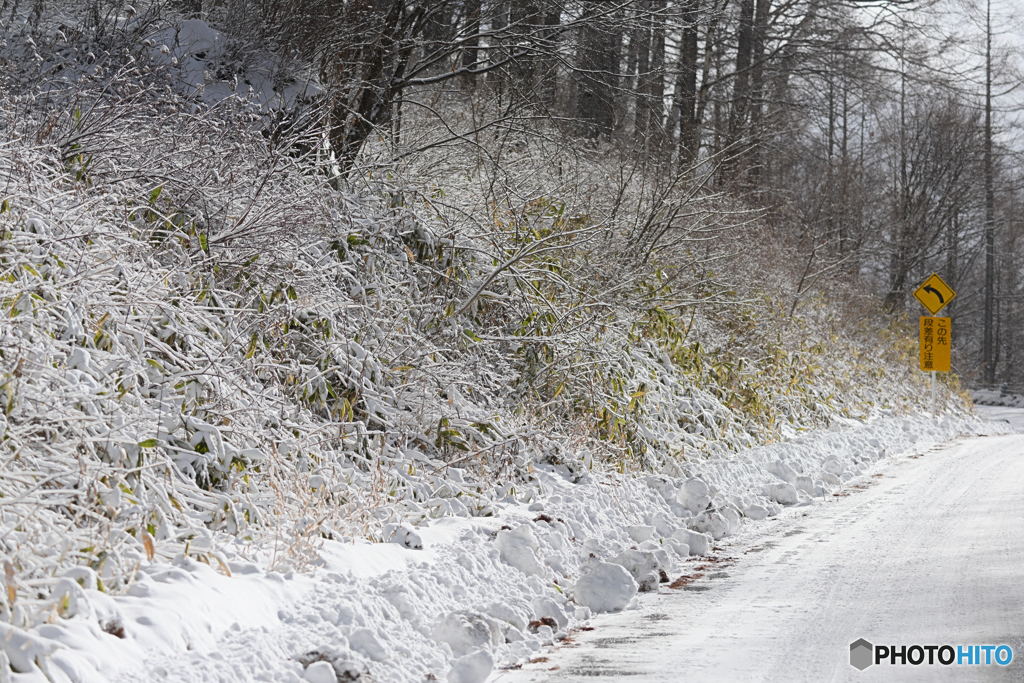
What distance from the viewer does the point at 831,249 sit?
24.0 m

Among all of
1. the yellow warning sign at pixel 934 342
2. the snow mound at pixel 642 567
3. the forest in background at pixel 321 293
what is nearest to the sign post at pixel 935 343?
the yellow warning sign at pixel 934 342

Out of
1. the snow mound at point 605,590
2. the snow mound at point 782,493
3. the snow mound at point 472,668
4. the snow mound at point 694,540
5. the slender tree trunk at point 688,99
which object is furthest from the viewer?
the slender tree trunk at point 688,99

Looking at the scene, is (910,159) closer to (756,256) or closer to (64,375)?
(756,256)

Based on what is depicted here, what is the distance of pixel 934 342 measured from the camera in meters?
20.1

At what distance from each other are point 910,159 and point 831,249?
1041 cm

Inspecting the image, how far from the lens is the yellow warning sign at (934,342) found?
65.6ft

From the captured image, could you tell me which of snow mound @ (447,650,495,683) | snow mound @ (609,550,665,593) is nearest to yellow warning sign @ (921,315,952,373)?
snow mound @ (609,550,665,593)

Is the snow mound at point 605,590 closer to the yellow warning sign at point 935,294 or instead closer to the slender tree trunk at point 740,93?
the slender tree trunk at point 740,93

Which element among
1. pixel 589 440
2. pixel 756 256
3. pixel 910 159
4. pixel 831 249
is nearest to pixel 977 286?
pixel 910 159

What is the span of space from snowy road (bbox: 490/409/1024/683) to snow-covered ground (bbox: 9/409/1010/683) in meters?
0.25

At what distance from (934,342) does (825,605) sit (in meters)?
16.8

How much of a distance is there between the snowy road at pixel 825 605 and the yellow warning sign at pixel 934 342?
12384 millimetres

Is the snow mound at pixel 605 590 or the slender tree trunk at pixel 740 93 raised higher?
the slender tree trunk at pixel 740 93

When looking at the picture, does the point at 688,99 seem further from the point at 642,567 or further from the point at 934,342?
the point at 642,567
